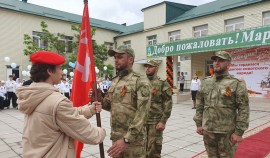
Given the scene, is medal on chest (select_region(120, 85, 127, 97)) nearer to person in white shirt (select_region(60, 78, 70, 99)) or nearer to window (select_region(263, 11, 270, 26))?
person in white shirt (select_region(60, 78, 70, 99))

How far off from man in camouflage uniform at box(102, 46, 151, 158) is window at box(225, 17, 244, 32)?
54.6 ft

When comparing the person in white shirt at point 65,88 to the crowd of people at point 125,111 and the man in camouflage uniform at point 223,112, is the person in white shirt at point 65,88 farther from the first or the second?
the man in camouflage uniform at point 223,112

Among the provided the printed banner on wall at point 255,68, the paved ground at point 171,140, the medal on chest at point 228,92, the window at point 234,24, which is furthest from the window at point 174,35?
the medal on chest at point 228,92

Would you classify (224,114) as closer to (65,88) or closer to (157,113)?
(157,113)

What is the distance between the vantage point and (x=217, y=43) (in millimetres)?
10875

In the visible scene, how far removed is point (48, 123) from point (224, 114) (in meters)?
2.29

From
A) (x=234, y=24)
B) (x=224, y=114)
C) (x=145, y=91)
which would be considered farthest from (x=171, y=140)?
(x=234, y=24)

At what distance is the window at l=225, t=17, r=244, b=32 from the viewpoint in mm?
17359

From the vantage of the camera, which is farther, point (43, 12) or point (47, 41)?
point (43, 12)

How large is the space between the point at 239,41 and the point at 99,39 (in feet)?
66.4

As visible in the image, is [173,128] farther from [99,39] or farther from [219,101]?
→ [99,39]

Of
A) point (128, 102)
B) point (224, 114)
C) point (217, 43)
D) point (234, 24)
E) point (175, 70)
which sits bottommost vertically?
point (224, 114)

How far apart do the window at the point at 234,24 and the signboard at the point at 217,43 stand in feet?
23.1

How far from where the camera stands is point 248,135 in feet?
20.8
